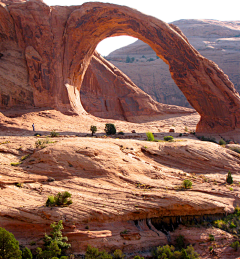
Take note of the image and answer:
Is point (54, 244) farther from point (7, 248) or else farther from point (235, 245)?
point (235, 245)

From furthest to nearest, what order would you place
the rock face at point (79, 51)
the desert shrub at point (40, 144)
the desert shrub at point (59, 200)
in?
the rock face at point (79, 51)
the desert shrub at point (40, 144)
the desert shrub at point (59, 200)

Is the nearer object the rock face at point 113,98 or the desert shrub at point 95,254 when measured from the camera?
the desert shrub at point 95,254

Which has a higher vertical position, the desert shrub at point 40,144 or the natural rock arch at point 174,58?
the natural rock arch at point 174,58

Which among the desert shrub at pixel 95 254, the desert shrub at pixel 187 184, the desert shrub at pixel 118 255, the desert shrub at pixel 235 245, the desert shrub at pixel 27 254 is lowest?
the desert shrub at pixel 235 245

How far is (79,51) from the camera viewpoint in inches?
1098

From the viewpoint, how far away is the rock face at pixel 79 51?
25.7 m

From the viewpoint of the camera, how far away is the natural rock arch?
2591 cm

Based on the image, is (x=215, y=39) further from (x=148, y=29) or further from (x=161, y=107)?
(x=148, y=29)

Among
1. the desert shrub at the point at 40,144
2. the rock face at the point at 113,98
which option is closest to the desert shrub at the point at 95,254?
the desert shrub at the point at 40,144

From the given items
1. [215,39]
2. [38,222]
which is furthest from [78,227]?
[215,39]

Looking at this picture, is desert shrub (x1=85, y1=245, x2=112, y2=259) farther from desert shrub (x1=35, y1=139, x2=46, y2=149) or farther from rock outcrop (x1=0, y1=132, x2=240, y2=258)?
desert shrub (x1=35, y1=139, x2=46, y2=149)

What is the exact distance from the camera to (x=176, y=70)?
87.1 feet

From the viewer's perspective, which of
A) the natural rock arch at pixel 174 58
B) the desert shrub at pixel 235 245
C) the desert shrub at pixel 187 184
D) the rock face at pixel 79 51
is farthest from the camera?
the natural rock arch at pixel 174 58

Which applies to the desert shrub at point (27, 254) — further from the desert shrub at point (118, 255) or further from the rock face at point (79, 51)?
the rock face at point (79, 51)
